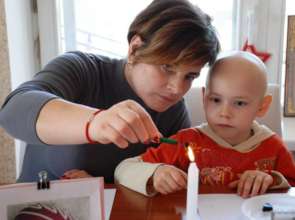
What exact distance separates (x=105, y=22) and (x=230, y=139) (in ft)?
3.75

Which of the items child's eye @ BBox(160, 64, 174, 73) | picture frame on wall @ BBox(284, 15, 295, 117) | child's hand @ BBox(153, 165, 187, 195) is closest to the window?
picture frame on wall @ BBox(284, 15, 295, 117)

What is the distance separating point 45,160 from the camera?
1234 mm

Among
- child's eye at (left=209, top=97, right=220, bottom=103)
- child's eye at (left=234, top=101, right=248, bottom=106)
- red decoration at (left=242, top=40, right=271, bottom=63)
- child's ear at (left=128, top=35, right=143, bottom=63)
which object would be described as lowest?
red decoration at (left=242, top=40, right=271, bottom=63)

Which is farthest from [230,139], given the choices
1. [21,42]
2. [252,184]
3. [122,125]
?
[21,42]

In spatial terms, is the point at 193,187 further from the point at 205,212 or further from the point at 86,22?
the point at 86,22

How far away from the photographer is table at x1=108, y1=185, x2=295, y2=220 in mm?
844

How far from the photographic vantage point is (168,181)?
3.08 ft

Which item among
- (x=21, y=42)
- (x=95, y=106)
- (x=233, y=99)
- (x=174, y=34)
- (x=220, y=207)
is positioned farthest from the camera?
(x=21, y=42)

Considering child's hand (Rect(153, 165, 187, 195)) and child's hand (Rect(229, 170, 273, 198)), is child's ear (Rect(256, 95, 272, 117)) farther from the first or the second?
child's hand (Rect(153, 165, 187, 195))

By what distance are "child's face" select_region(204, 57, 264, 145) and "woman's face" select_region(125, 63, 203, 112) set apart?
76mm

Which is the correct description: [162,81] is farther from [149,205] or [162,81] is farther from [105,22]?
[105,22]

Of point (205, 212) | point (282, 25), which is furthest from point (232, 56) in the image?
point (282, 25)

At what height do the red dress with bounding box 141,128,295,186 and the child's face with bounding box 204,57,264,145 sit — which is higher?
the child's face with bounding box 204,57,264,145

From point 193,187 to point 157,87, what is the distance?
0.48m
